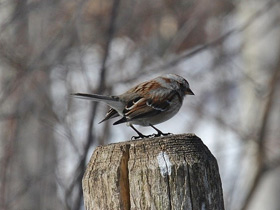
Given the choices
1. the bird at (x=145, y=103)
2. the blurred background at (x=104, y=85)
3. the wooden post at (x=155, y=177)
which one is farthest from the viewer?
the blurred background at (x=104, y=85)

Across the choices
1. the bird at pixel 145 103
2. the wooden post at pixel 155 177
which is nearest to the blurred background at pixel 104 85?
the bird at pixel 145 103

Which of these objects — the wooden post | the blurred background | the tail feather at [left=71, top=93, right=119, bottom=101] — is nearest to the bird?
the tail feather at [left=71, top=93, right=119, bottom=101]

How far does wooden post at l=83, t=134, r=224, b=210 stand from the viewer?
2643mm

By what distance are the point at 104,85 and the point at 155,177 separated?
4040 mm

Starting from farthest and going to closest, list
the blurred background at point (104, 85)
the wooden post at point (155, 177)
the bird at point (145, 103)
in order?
the blurred background at point (104, 85)
the bird at point (145, 103)
the wooden post at point (155, 177)

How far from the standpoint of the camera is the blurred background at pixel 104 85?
6.82m

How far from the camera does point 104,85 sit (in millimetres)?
6641

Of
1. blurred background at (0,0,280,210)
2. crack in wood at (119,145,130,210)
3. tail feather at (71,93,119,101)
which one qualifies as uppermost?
blurred background at (0,0,280,210)

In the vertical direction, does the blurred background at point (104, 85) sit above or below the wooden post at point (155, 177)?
above

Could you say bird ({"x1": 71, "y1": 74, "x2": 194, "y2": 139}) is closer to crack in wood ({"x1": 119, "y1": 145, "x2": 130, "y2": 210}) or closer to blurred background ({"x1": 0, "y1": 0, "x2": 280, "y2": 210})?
blurred background ({"x1": 0, "y1": 0, "x2": 280, "y2": 210})

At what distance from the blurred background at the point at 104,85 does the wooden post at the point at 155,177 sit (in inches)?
127

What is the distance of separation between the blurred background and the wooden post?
3.23 meters

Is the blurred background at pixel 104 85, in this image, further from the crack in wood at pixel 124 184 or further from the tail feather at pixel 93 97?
the crack in wood at pixel 124 184

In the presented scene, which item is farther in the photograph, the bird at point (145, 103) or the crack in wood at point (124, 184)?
the bird at point (145, 103)
